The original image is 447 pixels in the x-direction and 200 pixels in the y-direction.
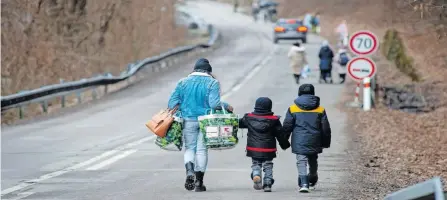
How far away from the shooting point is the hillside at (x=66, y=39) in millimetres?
35875

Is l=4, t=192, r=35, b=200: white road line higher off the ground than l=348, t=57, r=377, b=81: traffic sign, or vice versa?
l=348, t=57, r=377, b=81: traffic sign

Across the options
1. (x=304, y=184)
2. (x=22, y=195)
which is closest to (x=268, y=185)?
(x=304, y=184)

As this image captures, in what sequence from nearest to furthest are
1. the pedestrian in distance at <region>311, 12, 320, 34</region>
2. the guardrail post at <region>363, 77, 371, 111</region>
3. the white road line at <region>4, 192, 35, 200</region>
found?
1. the white road line at <region>4, 192, 35, 200</region>
2. the guardrail post at <region>363, 77, 371, 111</region>
3. the pedestrian in distance at <region>311, 12, 320, 34</region>

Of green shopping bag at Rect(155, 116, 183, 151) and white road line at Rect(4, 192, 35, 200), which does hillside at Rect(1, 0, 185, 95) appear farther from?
green shopping bag at Rect(155, 116, 183, 151)

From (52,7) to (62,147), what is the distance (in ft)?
73.5

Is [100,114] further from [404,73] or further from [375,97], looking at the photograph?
[404,73]

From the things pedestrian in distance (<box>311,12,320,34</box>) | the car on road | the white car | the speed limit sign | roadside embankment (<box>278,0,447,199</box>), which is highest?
the white car

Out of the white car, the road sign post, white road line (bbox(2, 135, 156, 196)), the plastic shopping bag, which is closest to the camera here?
white road line (bbox(2, 135, 156, 196))

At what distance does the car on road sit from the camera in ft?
202

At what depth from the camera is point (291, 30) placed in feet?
203

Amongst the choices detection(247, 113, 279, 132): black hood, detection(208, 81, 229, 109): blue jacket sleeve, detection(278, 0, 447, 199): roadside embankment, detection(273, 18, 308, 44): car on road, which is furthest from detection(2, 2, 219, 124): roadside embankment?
detection(247, 113, 279, 132): black hood

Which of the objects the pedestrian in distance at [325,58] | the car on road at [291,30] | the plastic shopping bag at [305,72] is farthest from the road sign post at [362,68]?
the car on road at [291,30]

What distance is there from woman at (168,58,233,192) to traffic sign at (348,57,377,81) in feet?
45.9

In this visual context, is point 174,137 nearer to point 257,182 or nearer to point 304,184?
point 257,182
